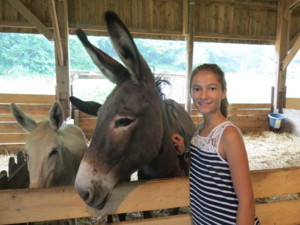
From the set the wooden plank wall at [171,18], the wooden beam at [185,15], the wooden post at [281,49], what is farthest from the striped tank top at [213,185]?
the wooden post at [281,49]

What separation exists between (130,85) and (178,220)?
1.04 metres

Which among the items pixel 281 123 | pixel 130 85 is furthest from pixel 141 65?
pixel 281 123

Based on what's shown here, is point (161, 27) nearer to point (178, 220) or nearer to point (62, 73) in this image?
point (62, 73)

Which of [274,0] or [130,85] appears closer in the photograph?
[130,85]

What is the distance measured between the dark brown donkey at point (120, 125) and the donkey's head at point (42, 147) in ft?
3.10

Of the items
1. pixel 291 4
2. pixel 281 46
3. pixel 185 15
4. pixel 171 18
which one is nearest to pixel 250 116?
pixel 281 46

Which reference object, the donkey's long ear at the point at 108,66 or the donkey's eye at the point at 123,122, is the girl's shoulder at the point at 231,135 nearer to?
the donkey's eye at the point at 123,122

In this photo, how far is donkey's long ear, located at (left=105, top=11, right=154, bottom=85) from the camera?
1163 millimetres

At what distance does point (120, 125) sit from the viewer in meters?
1.28

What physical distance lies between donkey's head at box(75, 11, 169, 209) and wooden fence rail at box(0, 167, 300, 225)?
0.21 metres

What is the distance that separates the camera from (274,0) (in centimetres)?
905

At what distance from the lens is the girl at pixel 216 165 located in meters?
1.17

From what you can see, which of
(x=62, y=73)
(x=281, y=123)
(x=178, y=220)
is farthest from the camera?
(x=281, y=123)

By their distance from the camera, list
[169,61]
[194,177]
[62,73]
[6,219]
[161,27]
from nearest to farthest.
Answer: [6,219] < [194,177] < [62,73] < [161,27] < [169,61]
